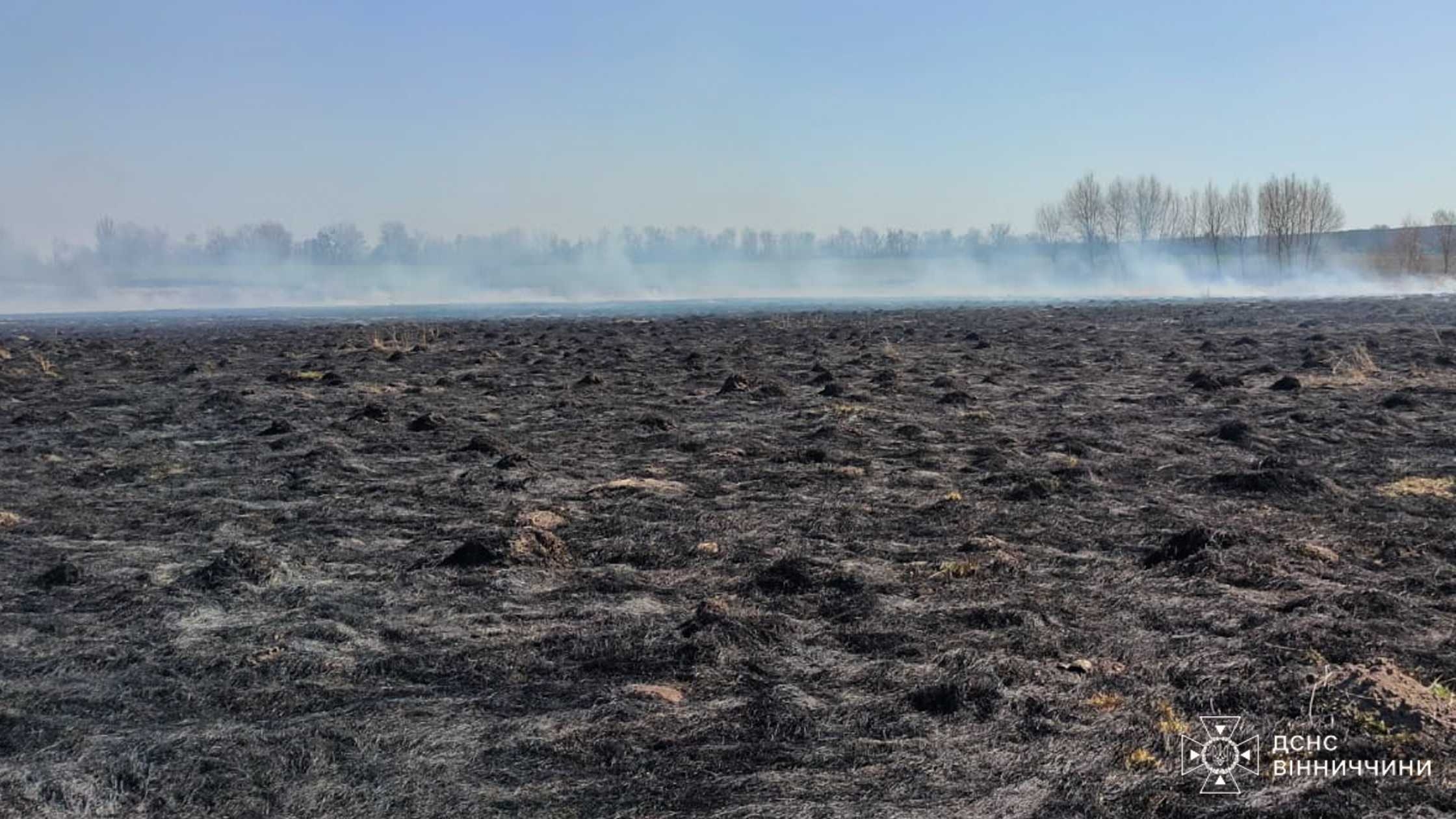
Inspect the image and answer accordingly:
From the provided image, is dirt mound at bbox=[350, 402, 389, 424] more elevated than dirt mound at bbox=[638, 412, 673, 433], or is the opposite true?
dirt mound at bbox=[350, 402, 389, 424]

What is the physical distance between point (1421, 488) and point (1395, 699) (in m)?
5.88

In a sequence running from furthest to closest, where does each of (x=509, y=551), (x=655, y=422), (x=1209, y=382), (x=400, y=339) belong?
(x=400, y=339), (x=1209, y=382), (x=655, y=422), (x=509, y=551)

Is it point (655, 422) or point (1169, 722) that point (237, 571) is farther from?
point (655, 422)

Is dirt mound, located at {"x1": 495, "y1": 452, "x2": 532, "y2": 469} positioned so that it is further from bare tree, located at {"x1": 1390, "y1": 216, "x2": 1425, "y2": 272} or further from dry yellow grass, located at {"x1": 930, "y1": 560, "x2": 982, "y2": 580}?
bare tree, located at {"x1": 1390, "y1": 216, "x2": 1425, "y2": 272}

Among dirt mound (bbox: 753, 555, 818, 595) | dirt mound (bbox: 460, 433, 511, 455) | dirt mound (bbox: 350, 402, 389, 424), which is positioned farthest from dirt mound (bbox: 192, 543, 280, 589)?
dirt mound (bbox: 350, 402, 389, 424)

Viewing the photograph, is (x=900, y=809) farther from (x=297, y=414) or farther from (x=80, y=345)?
(x=80, y=345)

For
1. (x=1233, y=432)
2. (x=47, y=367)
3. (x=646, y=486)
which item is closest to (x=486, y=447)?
(x=646, y=486)

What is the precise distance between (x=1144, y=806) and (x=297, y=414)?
1538 cm

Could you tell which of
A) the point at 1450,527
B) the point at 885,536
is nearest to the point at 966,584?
the point at 885,536

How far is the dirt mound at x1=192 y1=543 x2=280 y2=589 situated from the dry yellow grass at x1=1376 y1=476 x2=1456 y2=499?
29.2 ft

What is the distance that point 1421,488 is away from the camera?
992cm

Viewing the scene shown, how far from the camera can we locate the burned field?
4.71m

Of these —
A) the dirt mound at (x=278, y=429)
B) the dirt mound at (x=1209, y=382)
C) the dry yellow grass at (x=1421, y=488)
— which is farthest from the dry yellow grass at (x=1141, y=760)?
the dirt mound at (x=1209, y=382)

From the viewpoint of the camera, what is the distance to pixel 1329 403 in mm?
15812
